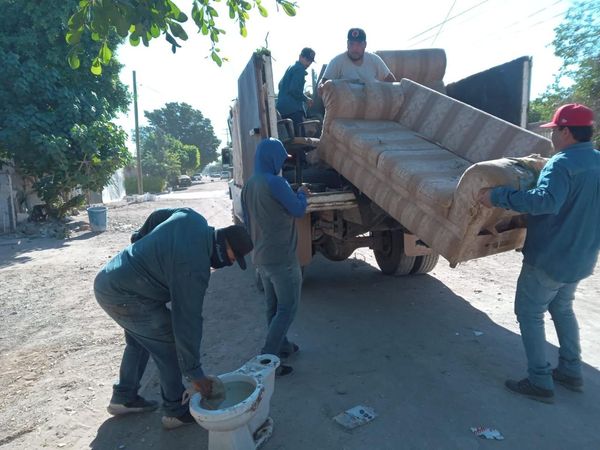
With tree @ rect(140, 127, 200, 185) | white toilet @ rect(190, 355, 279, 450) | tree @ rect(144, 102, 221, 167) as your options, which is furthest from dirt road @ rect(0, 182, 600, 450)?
tree @ rect(144, 102, 221, 167)

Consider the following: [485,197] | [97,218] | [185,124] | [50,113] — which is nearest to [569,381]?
[485,197]

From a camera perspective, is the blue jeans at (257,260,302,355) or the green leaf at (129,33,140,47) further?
the blue jeans at (257,260,302,355)

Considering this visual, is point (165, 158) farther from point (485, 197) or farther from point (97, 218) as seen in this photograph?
point (485, 197)

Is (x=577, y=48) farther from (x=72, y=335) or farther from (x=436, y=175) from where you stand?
(x=72, y=335)

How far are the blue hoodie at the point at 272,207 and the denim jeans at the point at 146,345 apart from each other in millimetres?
950

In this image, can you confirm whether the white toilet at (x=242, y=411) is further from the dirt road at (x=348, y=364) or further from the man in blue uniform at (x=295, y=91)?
the man in blue uniform at (x=295, y=91)

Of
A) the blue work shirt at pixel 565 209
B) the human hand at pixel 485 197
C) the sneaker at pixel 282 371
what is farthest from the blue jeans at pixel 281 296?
the blue work shirt at pixel 565 209

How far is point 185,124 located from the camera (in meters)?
65.5

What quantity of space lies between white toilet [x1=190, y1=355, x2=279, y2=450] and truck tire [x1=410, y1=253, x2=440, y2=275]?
3.43 m

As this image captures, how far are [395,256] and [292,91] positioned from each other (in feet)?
8.59

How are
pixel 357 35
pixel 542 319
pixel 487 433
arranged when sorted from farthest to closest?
pixel 357 35 → pixel 542 319 → pixel 487 433

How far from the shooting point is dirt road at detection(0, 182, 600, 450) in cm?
265

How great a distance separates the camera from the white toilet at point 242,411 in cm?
211

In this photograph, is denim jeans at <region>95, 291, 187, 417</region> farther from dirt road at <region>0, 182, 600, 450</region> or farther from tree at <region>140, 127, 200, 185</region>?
tree at <region>140, 127, 200, 185</region>
